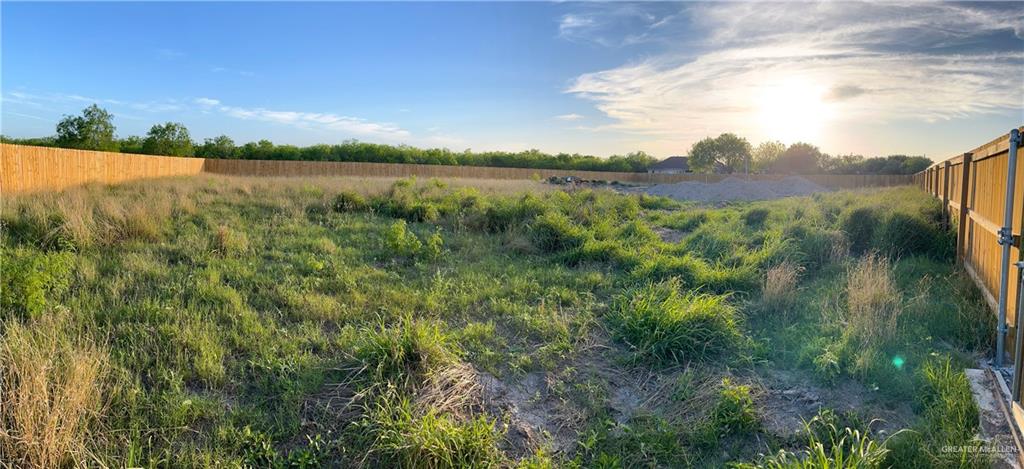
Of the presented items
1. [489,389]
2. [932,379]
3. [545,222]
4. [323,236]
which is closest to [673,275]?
[545,222]

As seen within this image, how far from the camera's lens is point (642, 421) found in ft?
11.7

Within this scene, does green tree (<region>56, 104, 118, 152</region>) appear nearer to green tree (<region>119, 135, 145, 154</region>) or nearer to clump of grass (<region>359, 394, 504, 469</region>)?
green tree (<region>119, 135, 145, 154</region>)

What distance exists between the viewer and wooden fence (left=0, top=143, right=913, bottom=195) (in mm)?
13317

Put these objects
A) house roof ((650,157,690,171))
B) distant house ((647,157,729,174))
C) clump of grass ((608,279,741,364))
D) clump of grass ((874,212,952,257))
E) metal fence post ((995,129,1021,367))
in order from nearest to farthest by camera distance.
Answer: metal fence post ((995,129,1021,367)) → clump of grass ((608,279,741,364)) → clump of grass ((874,212,952,257)) → distant house ((647,157,729,174)) → house roof ((650,157,690,171))

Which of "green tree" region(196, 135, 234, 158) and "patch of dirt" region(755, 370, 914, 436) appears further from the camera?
"green tree" region(196, 135, 234, 158)

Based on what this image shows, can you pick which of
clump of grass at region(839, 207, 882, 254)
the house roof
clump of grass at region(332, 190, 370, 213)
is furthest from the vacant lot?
the house roof

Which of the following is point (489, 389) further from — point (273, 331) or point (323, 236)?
point (323, 236)

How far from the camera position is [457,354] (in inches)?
159

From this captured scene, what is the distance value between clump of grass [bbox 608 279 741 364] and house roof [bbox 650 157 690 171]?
250 ft

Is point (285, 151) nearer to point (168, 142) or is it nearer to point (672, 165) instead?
point (168, 142)

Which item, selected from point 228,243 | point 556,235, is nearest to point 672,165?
point 556,235

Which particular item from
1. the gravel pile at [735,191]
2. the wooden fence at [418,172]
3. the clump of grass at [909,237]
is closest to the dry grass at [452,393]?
the clump of grass at [909,237]

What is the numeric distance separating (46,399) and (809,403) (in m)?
4.60

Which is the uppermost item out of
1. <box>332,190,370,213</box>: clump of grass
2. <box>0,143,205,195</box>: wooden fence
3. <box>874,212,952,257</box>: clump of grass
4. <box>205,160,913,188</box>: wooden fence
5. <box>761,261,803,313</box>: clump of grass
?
<box>205,160,913,188</box>: wooden fence
